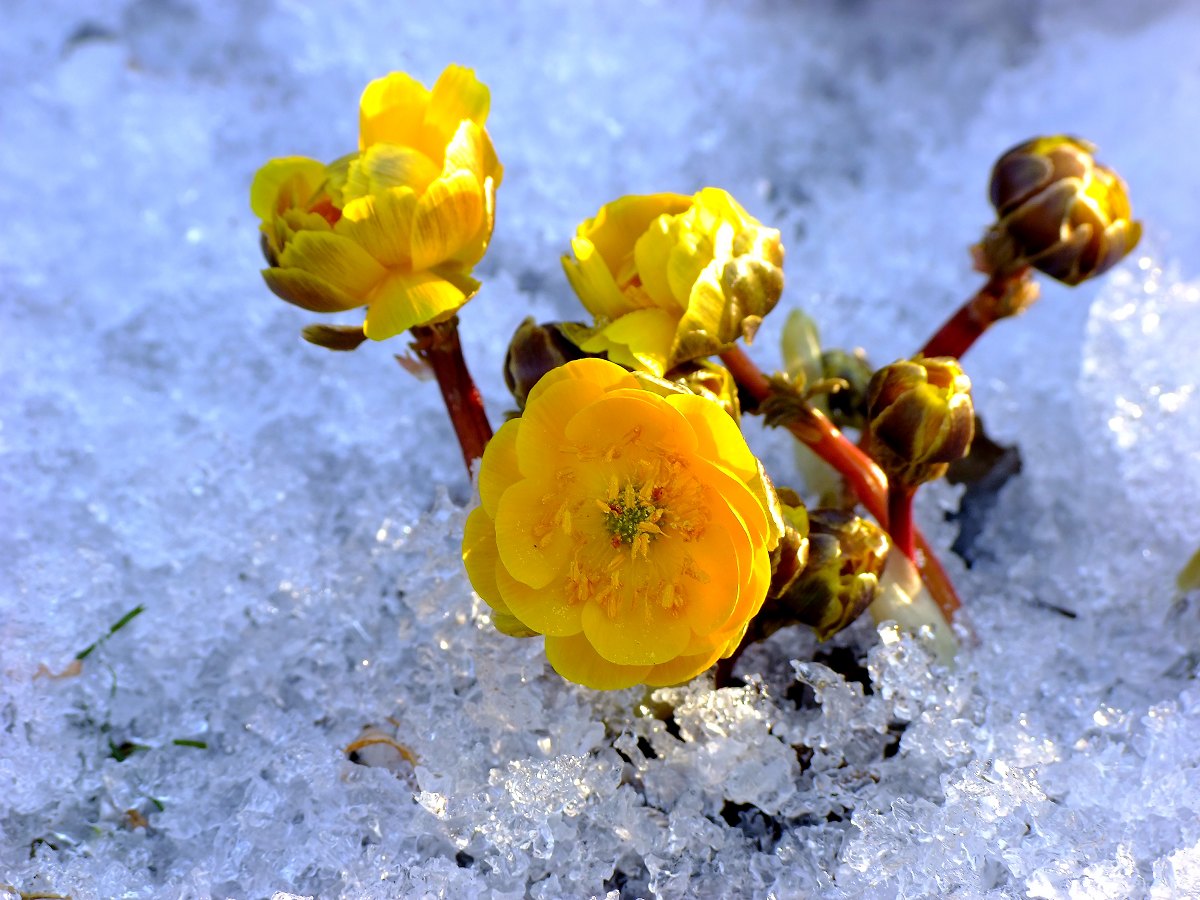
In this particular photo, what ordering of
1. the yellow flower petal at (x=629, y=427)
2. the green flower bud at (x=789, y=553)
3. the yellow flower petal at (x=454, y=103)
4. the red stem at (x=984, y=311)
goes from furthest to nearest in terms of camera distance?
1. the red stem at (x=984, y=311)
2. the yellow flower petal at (x=454, y=103)
3. the green flower bud at (x=789, y=553)
4. the yellow flower petal at (x=629, y=427)

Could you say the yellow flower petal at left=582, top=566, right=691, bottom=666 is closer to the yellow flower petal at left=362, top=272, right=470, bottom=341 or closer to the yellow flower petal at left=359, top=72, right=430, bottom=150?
the yellow flower petal at left=362, top=272, right=470, bottom=341

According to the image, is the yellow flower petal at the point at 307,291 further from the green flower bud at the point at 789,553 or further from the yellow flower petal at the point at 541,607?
the green flower bud at the point at 789,553

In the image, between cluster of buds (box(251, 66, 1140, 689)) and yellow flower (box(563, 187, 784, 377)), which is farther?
yellow flower (box(563, 187, 784, 377))

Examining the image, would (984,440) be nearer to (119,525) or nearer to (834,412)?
(834,412)

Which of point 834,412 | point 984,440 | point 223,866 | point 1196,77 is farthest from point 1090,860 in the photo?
point 1196,77

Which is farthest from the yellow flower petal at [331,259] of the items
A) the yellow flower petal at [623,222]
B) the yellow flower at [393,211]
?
the yellow flower petal at [623,222]

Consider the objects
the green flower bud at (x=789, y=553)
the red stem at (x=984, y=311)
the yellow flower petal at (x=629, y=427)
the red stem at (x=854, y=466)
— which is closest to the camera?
the yellow flower petal at (x=629, y=427)

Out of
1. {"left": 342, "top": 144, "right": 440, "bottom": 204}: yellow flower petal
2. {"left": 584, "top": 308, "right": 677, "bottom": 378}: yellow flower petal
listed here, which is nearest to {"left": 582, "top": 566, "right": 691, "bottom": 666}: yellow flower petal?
{"left": 584, "top": 308, "right": 677, "bottom": 378}: yellow flower petal
